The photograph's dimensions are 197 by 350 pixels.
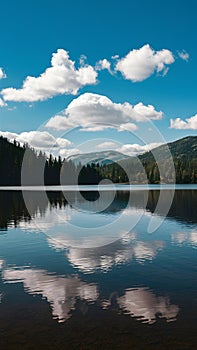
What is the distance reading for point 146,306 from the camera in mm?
16719

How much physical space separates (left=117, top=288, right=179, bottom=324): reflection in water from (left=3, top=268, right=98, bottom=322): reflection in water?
73.7 inches

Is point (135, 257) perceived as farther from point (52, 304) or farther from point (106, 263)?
point (52, 304)

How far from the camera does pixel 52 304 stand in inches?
671

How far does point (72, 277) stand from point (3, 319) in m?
7.26

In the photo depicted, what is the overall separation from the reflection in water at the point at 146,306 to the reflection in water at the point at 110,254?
5764mm

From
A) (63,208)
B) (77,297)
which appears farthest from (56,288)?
(63,208)

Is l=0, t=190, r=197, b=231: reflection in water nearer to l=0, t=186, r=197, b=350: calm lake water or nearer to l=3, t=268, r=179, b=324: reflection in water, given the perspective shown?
l=0, t=186, r=197, b=350: calm lake water

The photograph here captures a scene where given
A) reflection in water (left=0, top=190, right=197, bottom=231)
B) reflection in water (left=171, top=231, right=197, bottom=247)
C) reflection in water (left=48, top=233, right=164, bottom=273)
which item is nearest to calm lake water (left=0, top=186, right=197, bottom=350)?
reflection in water (left=48, top=233, right=164, bottom=273)

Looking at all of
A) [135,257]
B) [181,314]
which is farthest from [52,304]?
[135,257]

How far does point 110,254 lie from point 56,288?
32.8 feet

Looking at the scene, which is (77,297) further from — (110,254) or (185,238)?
(185,238)

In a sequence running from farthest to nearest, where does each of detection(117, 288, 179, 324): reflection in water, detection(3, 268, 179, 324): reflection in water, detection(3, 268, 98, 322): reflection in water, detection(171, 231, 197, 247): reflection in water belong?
detection(171, 231, 197, 247): reflection in water → detection(3, 268, 98, 322): reflection in water → detection(3, 268, 179, 324): reflection in water → detection(117, 288, 179, 324): reflection in water

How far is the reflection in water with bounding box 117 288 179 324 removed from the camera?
15539mm

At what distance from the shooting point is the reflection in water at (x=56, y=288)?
55.1 feet
